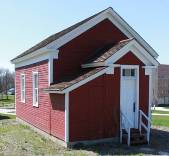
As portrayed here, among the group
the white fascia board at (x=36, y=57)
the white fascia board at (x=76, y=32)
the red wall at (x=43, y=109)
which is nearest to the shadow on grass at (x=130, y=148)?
the red wall at (x=43, y=109)

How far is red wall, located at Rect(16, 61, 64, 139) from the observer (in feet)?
51.5

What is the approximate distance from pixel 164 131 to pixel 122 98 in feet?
16.6

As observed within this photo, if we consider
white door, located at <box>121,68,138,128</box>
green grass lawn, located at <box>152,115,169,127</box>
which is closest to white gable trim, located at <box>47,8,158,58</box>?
white door, located at <box>121,68,138,128</box>

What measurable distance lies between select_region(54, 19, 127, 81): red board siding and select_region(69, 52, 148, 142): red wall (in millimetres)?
2375

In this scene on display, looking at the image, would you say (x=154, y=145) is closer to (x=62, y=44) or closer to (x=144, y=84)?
(x=144, y=84)

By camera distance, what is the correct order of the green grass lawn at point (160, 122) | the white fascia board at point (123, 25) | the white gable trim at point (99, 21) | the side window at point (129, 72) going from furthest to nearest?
the green grass lawn at point (160, 122) → the white fascia board at point (123, 25) → the white gable trim at point (99, 21) → the side window at point (129, 72)

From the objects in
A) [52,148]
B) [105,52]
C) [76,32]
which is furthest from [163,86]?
[52,148]

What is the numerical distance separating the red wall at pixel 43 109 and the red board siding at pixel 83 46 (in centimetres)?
85

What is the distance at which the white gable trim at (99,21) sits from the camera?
16.9 metres

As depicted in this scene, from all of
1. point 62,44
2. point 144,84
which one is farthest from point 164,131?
point 62,44

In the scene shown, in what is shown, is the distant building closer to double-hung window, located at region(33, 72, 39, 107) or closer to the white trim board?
double-hung window, located at region(33, 72, 39, 107)

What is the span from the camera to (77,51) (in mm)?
17469

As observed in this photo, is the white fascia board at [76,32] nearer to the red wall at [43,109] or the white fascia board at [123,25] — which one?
the white fascia board at [123,25]

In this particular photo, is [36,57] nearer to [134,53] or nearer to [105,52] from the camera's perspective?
[105,52]
